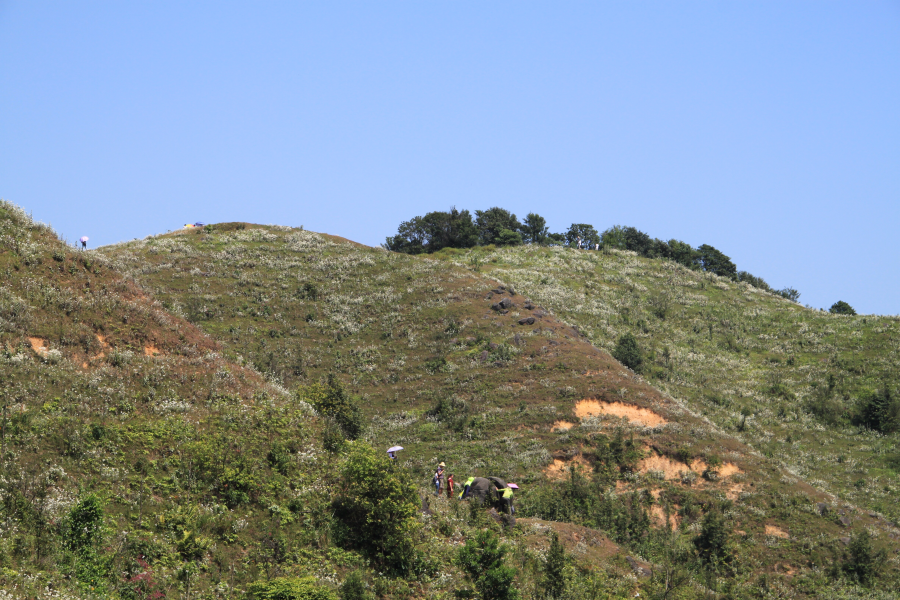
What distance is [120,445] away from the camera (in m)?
18.3

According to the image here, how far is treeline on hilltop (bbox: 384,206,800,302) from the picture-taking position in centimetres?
9844

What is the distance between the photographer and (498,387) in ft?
147

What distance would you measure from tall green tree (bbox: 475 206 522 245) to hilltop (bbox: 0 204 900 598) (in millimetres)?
31602

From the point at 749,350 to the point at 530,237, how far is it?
47.8 metres

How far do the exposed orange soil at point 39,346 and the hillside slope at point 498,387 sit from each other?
8.76 meters

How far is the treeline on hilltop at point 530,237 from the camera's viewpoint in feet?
323

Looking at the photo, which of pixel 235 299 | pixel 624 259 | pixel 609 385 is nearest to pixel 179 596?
pixel 609 385

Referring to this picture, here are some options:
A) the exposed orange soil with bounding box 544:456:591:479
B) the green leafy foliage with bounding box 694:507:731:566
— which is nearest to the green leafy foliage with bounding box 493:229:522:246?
the exposed orange soil with bounding box 544:456:591:479

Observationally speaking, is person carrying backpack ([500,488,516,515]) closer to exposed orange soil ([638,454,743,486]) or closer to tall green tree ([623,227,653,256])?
exposed orange soil ([638,454,743,486])

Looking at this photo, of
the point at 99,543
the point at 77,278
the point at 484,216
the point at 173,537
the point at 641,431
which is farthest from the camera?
the point at 484,216

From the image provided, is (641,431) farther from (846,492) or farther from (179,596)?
(179,596)

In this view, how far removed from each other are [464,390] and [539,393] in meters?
4.83

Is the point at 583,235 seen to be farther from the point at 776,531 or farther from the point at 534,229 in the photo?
the point at 776,531

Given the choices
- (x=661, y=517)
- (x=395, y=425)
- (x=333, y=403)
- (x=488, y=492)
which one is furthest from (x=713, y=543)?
(x=395, y=425)
